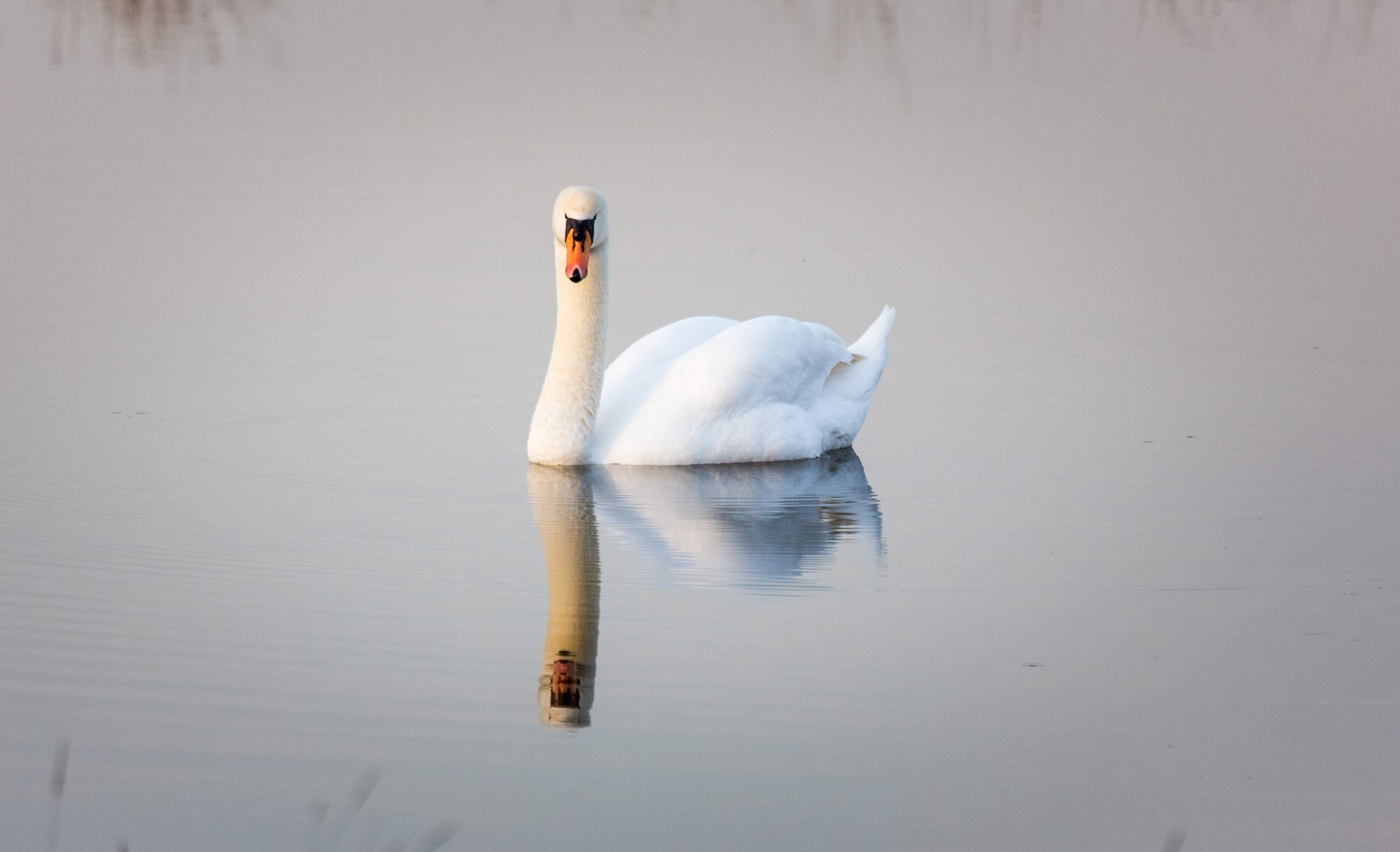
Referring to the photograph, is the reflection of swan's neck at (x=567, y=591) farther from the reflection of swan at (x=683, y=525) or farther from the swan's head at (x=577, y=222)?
the swan's head at (x=577, y=222)

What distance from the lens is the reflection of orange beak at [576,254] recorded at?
8.66 metres

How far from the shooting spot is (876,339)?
10.2 metres

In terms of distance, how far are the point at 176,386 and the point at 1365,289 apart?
735 centimetres

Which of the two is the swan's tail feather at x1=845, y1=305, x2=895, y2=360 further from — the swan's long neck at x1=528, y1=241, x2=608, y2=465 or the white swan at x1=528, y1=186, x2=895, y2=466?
the swan's long neck at x1=528, y1=241, x2=608, y2=465

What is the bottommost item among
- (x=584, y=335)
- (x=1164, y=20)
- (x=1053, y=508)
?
(x=1053, y=508)

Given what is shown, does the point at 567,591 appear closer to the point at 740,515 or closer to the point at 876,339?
the point at 740,515

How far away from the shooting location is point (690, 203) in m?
14.0

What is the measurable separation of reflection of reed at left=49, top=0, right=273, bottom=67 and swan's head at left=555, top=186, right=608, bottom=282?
34.9 feet

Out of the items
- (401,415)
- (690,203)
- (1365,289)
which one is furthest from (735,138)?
(401,415)

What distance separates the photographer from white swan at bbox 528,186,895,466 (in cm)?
881

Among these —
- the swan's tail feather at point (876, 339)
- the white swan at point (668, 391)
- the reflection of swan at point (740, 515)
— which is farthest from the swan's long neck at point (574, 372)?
the swan's tail feather at point (876, 339)

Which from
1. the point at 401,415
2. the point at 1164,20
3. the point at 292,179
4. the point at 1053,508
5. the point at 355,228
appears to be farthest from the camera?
the point at 1164,20

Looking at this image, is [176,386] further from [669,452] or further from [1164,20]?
[1164,20]

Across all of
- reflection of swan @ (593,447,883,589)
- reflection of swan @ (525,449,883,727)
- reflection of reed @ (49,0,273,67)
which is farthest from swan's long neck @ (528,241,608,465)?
reflection of reed @ (49,0,273,67)
